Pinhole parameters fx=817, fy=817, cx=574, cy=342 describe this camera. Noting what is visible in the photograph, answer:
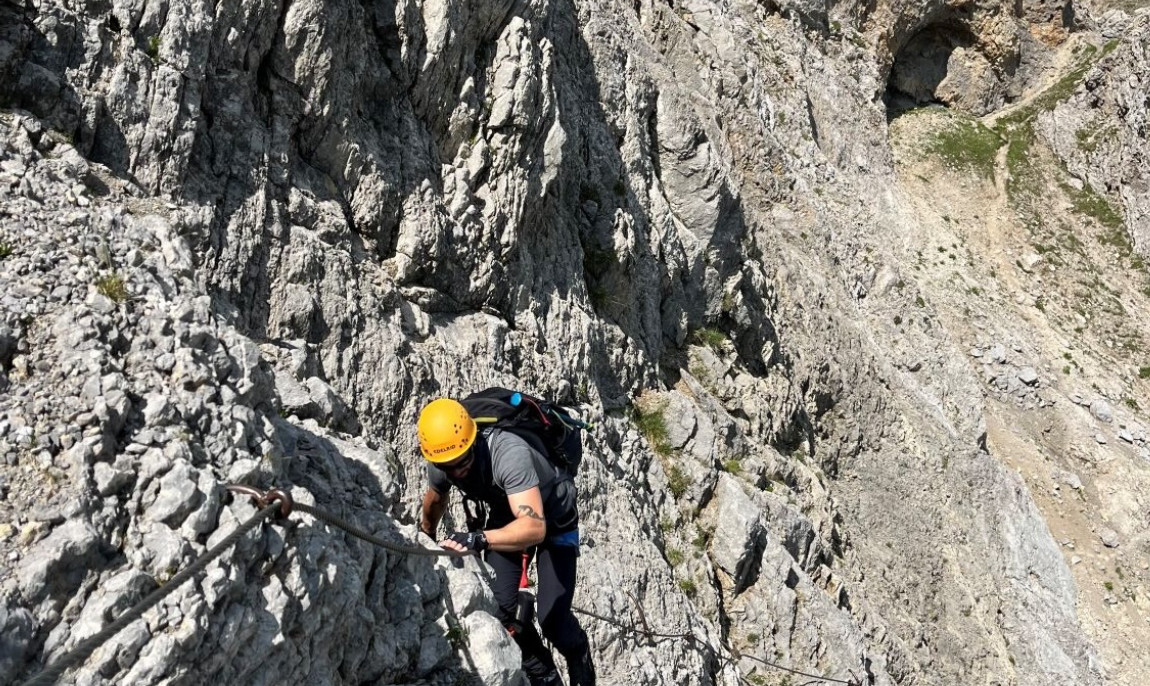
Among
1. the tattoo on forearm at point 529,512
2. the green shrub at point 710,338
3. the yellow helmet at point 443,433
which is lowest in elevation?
the tattoo on forearm at point 529,512

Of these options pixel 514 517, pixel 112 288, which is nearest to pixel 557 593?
pixel 514 517

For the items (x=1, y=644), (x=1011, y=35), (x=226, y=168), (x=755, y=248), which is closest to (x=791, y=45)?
(x=755, y=248)

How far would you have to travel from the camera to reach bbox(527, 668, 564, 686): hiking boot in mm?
7227

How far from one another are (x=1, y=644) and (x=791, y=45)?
2957 centimetres

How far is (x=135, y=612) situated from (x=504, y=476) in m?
2.96

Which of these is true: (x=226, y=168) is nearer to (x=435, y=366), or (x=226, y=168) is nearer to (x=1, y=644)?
(x=435, y=366)

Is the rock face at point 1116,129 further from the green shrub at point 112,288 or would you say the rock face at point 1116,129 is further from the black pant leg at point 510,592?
the green shrub at point 112,288

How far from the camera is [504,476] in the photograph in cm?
640

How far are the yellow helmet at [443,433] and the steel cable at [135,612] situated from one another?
1.62 meters

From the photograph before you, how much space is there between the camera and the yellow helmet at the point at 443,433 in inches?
243

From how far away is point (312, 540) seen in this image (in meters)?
5.25

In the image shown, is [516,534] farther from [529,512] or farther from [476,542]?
[476,542]

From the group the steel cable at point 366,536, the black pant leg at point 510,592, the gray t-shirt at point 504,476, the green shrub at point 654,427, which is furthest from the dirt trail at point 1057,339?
the steel cable at point 366,536

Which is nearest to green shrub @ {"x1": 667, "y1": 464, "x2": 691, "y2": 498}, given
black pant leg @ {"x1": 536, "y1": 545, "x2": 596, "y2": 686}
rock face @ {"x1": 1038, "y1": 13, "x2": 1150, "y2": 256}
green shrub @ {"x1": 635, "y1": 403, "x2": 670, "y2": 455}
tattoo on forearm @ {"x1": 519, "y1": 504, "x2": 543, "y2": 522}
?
green shrub @ {"x1": 635, "y1": 403, "x2": 670, "y2": 455}
